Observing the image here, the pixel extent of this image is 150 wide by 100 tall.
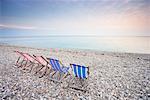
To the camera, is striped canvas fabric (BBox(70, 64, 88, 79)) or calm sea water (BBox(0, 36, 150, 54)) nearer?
striped canvas fabric (BBox(70, 64, 88, 79))

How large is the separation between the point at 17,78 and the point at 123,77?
3.08 meters

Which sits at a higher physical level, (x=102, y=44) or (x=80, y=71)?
(x=102, y=44)

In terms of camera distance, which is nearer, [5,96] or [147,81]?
[5,96]

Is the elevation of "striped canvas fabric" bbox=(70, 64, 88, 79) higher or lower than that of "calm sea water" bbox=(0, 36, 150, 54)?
lower

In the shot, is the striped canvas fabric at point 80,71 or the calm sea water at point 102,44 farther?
the calm sea water at point 102,44

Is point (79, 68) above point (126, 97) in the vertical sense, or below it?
above

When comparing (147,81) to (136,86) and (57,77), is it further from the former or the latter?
(57,77)

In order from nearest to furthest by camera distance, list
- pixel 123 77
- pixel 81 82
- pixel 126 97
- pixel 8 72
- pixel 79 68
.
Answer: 1. pixel 126 97
2. pixel 79 68
3. pixel 81 82
4. pixel 123 77
5. pixel 8 72

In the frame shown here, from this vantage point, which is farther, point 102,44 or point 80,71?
point 102,44

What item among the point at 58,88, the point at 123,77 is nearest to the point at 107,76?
the point at 123,77

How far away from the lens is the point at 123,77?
409 centimetres

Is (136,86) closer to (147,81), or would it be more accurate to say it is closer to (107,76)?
(147,81)

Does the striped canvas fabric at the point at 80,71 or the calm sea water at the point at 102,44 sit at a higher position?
the calm sea water at the point at 102,44

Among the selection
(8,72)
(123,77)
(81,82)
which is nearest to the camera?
(81,82)
